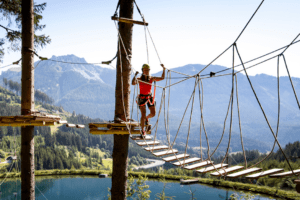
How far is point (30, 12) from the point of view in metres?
5.35

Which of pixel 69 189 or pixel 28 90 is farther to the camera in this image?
pixel 69 189

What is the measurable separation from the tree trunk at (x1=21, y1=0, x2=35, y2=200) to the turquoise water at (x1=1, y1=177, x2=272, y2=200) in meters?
7.21

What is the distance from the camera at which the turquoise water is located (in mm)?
11398

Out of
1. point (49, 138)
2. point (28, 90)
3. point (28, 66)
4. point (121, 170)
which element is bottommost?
point (49, 138)

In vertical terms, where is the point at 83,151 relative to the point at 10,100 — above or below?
below

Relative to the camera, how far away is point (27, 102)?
5.18 metres

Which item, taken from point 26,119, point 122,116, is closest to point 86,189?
point 26,119

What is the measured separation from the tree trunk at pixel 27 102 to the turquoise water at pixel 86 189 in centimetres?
721

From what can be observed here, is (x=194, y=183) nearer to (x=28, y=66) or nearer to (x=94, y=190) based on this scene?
(x=94, y=190)

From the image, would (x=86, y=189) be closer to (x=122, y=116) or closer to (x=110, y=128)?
(x=122, y=116)

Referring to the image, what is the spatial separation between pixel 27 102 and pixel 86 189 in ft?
33.4

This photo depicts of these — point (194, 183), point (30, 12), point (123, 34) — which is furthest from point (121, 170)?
point (194, 183)

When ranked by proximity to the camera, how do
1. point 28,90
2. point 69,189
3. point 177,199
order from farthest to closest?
point 69,189, point 177,199, point 28,90

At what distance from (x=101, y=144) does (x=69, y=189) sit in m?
59.9
